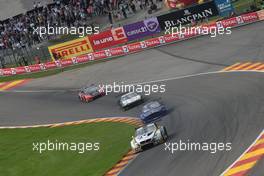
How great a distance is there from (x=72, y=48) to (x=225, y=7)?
1699cm

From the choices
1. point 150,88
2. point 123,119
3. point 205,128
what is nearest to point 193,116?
point 205,128

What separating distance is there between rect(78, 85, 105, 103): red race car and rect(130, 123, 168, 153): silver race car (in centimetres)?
1690

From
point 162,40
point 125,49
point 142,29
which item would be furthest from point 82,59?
point 162,40

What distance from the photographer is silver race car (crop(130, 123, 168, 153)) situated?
108 feet

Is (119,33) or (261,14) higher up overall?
(119,33)

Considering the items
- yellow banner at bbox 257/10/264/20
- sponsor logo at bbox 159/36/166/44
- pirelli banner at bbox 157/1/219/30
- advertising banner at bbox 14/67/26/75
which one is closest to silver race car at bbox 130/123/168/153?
yellow banner at bbox 257/10/264/20

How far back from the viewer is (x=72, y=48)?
213 feet

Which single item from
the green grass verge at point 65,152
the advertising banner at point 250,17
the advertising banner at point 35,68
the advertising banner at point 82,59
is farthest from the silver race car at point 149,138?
the advertising banner at point 35,68

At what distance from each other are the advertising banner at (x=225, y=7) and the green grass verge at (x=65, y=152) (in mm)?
21966

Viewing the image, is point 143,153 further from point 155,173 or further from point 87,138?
point 87,138

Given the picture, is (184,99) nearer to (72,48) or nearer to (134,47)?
(134,47)

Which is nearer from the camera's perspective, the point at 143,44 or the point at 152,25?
the point at 143,44

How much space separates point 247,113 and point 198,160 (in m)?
6.93

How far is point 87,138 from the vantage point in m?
41.0
